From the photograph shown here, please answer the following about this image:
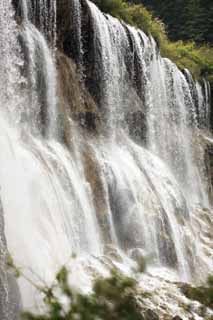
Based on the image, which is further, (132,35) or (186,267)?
(132,35)

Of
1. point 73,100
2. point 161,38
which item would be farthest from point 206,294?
point 161,38

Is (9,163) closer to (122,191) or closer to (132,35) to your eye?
(122,191)

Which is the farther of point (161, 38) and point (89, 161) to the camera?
point (161, 38)

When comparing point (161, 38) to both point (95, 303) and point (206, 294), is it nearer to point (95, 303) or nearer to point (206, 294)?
point (206, 294)

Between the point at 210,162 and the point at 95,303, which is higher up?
the point at 95,303

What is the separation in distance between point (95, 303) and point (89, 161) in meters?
10.1

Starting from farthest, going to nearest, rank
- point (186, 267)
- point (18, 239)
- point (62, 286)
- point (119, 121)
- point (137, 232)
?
point (119, 121) < point (186, 267) < point (137, 232) < point (18, 239) < point (62, 286)

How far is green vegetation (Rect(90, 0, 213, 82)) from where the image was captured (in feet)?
59.1

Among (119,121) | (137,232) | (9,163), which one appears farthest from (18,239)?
(119,121)

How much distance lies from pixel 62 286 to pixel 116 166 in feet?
35.7

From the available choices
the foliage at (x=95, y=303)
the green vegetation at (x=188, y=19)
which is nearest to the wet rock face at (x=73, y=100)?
the foliage at (x=95, y=303)

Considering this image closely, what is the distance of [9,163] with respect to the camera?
29.3 feet

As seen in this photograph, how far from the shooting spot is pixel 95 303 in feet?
7.77

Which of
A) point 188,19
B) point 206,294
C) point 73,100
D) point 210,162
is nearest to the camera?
point 206,294
